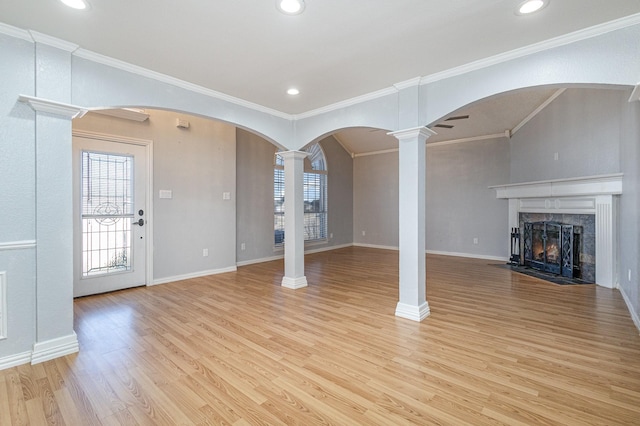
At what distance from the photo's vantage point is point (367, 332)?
9.52 ft

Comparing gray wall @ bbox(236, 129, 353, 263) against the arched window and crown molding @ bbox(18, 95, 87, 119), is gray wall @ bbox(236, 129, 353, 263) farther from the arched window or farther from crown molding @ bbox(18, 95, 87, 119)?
crown molding @ bbox(18, 95, 87, 119)

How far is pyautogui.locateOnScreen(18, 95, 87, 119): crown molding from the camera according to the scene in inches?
92.0

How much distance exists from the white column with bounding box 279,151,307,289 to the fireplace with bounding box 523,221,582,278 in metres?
4.43

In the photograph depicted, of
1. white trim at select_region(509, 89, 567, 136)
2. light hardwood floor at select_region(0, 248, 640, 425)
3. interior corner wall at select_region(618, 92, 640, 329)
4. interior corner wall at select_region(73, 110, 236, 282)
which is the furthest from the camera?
white trim at select_region(509, 89, 567, 136)

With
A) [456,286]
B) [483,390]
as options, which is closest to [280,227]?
[456,286]

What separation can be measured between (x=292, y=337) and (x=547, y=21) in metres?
3.34

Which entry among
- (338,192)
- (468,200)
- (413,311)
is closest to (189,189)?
(413,311)

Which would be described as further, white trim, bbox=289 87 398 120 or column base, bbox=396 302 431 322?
white trim, bbox=289 87 398 120

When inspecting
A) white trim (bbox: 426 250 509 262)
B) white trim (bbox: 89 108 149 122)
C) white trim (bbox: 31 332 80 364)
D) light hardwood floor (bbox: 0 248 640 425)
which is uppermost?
white trim (bbox: 89 108 149 122)

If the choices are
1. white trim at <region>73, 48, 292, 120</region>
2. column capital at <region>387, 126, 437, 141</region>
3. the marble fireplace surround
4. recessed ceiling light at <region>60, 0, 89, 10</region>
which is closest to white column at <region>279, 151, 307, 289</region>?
white trim at <region>73, 48, 292, 120</region>

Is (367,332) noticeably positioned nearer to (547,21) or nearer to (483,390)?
(483,390)

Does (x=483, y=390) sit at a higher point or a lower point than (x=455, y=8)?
lower

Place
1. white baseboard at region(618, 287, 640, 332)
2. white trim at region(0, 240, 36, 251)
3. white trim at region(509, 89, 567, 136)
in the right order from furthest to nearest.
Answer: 1. white trim at region(509, 89, 567, 136)
2. white baseboard at region(618, 287, 640, 332)
3. white trim at region(0, 240, 36, 251)

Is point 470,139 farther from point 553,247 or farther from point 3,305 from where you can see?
point 3,305
